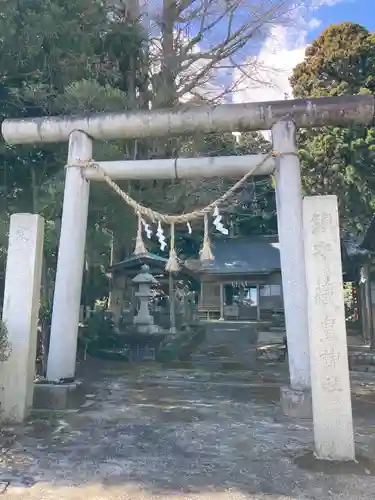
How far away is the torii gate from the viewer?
5.93 metres

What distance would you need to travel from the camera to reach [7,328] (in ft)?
17.4

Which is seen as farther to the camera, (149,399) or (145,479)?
(149,399)

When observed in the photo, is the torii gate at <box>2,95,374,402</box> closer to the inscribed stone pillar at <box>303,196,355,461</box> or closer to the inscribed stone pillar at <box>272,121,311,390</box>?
the inscribed stone pillar at <box>272,121,311,390</box>

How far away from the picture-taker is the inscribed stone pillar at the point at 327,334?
4051 millimetres

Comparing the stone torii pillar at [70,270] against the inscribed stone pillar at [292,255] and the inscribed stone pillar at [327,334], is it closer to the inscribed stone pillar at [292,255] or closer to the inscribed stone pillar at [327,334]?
the inscribed stone pillar at [292,255]

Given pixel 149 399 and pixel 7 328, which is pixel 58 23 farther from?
pixel 149 399

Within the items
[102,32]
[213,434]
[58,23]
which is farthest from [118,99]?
[213,434]

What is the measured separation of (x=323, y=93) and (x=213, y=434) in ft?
41.6

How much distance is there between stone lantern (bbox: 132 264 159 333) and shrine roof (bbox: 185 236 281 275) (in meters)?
6.06

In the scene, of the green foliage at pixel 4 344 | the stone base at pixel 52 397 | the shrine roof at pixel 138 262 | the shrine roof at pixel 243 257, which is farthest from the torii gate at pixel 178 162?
the shrine roof at pixel 243 257

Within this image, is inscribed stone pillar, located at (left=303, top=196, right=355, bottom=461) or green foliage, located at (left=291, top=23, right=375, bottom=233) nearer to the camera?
inscribed stone pillar, located at (left=303, top=196, right=355, bottom=461)

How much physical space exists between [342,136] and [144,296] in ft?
26.7

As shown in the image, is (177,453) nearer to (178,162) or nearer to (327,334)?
(327,334)

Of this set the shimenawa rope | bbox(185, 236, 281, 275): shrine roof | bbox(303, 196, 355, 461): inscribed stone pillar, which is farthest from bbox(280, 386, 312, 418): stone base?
bbox(185, 236, 281, 275): shrine roof
